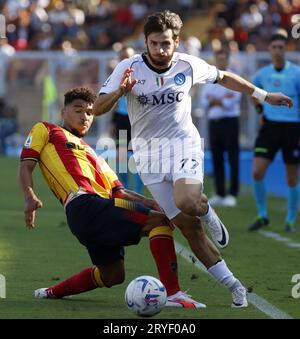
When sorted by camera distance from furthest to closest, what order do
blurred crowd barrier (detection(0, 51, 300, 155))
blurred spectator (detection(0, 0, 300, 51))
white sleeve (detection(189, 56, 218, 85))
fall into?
blurred spectator (detection(0, 0, 300, 51)) < blurred crowd barrier (detection(0, 51, 300, 155)) < white sleeve (detection(189, 56, 218, 85))

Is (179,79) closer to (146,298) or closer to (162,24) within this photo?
(162,24)

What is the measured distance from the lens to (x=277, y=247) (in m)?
12.0

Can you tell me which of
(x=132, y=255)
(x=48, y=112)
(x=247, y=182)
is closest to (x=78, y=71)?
(x=48, y=112)

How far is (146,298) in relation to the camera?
762 centimetres

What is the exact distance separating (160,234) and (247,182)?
13.1 m

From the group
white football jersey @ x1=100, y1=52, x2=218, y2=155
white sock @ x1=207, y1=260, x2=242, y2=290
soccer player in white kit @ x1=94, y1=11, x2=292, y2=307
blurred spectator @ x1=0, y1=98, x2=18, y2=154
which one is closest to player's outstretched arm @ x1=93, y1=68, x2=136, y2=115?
soccer player in white kit @ x1=94, y1=11, x2=292, y2=307

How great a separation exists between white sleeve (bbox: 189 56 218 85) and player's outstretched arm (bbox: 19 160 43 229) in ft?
4.84

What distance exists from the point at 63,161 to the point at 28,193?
502 mm

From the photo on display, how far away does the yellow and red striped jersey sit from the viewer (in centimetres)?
829

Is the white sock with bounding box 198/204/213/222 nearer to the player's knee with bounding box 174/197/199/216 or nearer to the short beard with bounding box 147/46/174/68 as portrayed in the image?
the player's knee with bounding box 174/197/199/216

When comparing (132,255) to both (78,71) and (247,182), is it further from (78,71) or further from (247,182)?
(78,71)

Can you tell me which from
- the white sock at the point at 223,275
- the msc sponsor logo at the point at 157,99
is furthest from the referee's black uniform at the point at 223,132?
the white sock at the point at 223,275

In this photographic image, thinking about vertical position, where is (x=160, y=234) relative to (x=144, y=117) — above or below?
below
